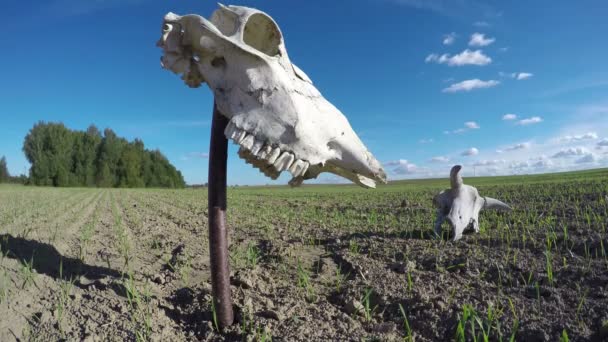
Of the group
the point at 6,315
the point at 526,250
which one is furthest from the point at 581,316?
the point at 6,315

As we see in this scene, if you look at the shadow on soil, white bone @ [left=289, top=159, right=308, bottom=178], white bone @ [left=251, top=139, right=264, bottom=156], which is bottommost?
the shadow on soil

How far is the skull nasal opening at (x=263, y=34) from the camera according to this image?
2.57m

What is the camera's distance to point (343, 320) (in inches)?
101

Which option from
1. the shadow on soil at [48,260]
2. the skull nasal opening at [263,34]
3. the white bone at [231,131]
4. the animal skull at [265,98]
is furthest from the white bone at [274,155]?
the shadow on soil at [48,260]

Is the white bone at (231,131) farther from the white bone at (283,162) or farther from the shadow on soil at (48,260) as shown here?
the shadow on soil at (48,260)

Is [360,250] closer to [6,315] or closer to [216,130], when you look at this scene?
[216,130]

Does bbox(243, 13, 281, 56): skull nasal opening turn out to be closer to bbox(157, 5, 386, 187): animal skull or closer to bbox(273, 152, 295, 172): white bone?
bbox(157, 5, 386, 187): animal skull

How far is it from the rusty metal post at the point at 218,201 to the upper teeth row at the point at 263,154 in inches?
10.3

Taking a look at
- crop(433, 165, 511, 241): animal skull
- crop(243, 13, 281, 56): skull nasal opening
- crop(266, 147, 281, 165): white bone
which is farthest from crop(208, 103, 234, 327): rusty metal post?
crop(433, 165, 511, 241): animal skull

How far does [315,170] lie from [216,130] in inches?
27.7

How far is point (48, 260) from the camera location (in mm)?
3863

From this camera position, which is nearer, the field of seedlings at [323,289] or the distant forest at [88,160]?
the field of seedlings at [323,289]

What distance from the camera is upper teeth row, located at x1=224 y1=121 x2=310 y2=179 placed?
2.14 metres

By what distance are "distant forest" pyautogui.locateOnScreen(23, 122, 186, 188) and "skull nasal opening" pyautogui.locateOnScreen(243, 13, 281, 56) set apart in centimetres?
6285
